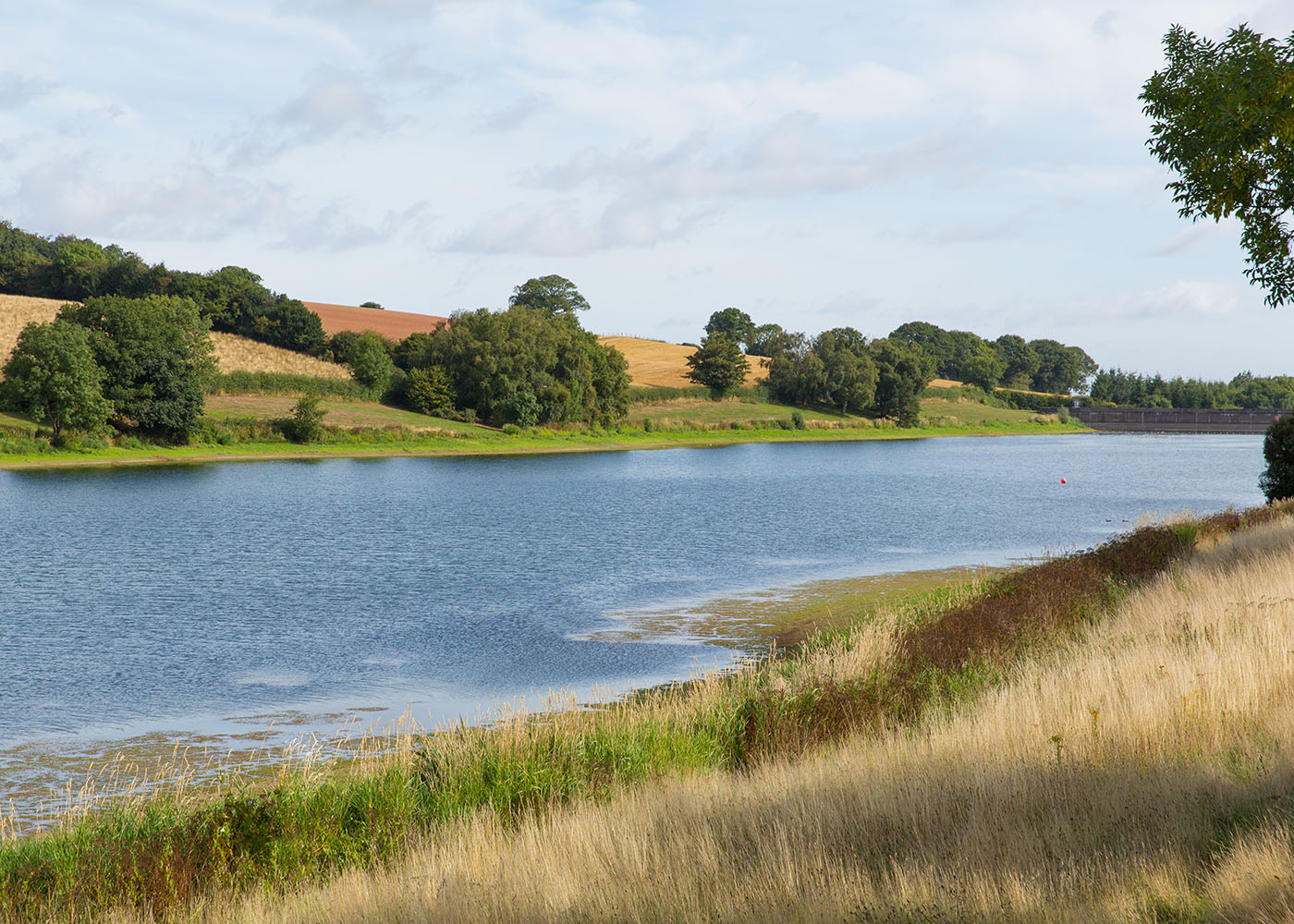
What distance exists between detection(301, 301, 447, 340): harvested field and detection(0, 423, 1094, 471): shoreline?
32.7 meters

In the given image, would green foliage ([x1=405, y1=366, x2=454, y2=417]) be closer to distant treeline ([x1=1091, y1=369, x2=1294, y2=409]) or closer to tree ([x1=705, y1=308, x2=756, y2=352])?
tree ([x1=705, y1=308, x2=756, y2=352])

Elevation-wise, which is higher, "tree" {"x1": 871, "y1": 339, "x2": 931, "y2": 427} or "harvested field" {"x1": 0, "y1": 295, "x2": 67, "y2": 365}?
"harvested field" {"x1": 0, "y1": 295, "x2": 67, "y2": 365}

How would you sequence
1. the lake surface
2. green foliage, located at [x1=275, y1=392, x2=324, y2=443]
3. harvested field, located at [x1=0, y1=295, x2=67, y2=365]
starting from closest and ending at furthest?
1. the lake surface
2. green foliage, located at [x1=275, y1=392, x2=324, y2=443]
3. harvested field, located at [x1=0, y1=295, x2=67, y2=365]

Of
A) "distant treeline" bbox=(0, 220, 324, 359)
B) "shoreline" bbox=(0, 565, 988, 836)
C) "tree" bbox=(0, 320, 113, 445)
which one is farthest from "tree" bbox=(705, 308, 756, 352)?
"shoreline" bbox=(0, 565, 988, 836)

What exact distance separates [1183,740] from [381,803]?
20.2 ft

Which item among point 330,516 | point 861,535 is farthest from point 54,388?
point 861,535

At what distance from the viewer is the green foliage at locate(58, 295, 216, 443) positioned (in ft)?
222

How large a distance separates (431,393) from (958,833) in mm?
90320

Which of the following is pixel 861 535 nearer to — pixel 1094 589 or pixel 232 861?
pixel 1094 589

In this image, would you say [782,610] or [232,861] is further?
[782,610]

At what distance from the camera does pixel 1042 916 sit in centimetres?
472

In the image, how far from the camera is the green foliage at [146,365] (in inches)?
2667

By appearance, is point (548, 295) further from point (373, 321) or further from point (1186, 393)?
point (1186, 393)

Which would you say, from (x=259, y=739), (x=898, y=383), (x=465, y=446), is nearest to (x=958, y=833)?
(x=259, y=739)
